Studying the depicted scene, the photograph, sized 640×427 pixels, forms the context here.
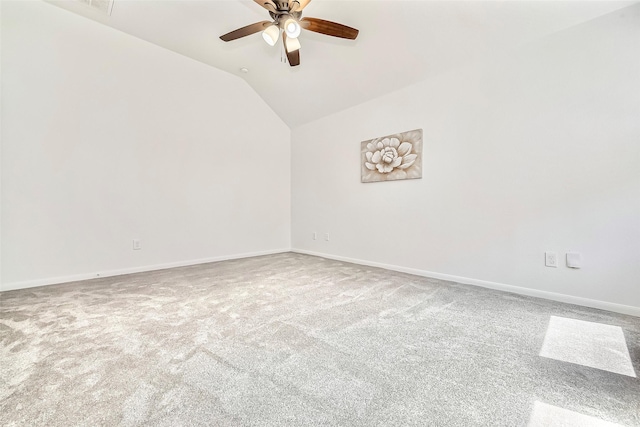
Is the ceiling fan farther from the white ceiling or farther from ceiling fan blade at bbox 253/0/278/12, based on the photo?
the white ceiling

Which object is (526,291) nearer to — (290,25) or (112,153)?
(290,25)

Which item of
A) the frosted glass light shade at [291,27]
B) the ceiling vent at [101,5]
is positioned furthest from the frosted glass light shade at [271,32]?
the ceiling vent at [101,5]

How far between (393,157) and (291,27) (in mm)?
1941

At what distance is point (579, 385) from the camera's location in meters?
1.22

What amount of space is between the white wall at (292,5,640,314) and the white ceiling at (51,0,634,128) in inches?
6.7

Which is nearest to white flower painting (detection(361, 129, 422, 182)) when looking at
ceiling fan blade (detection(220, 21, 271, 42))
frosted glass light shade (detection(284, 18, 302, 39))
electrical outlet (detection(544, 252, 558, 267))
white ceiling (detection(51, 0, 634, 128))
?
white ceiling (detection(51, 0, 634, 128))

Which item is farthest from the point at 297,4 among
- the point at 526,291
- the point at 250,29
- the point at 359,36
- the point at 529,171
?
the point at 526,291

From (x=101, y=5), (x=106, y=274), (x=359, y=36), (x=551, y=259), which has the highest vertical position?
(x=101, y=5)

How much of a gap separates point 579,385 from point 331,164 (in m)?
3.62

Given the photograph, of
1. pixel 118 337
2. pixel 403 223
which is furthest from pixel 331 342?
pixel 403 223

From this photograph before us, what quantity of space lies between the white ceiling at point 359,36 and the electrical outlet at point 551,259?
1956 mm

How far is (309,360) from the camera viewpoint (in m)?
1.40

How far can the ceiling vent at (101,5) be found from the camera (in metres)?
2.73

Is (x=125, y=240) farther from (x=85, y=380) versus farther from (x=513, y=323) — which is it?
(x=513, y=323)
